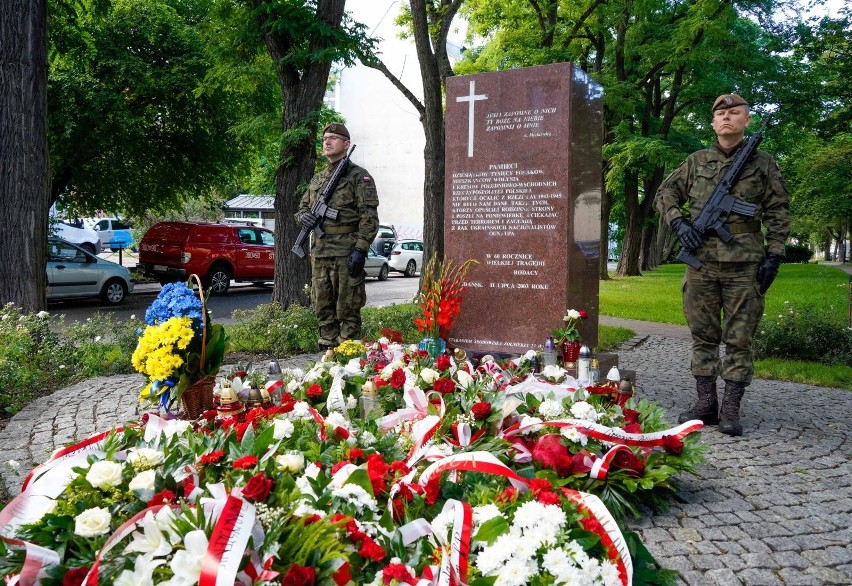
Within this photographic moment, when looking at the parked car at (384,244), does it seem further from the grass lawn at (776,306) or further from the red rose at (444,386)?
the red rose at (444,386)

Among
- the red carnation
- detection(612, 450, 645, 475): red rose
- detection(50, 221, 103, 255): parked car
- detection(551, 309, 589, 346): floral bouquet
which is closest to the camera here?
the red carnation

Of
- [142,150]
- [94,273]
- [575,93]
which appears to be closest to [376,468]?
[575,93]

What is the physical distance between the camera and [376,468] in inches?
117

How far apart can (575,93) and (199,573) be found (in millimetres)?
5206

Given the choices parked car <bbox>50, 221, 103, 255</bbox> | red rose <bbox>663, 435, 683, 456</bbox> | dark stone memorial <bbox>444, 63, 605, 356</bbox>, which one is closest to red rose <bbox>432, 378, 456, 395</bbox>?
red rose <bbox>663, 435, 683, 456</bbox>

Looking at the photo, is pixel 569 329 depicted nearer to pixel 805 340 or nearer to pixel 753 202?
pixel 753 202

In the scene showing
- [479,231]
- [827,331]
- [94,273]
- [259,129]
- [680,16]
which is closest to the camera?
[479,231]

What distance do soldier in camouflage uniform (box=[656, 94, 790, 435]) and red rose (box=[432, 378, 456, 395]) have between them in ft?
6.54

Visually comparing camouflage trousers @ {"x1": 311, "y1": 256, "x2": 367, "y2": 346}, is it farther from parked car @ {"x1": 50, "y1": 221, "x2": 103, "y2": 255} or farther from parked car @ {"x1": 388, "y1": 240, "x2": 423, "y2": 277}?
parked car @ {"x1": 50, "y1": 221, "x2": 103, "y2": 255}

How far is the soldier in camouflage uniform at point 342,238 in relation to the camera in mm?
7180

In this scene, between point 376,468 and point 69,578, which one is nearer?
point 69,578

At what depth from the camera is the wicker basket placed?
4223 millimetres

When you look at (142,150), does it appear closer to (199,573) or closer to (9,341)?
(9,341)

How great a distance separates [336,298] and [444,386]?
11.6 ft
